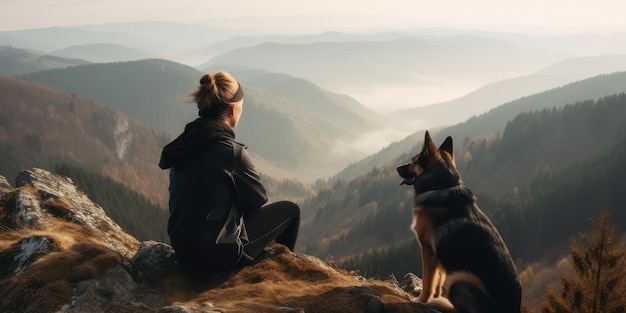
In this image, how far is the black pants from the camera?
29.6ft

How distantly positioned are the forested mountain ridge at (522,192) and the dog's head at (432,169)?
85.5m

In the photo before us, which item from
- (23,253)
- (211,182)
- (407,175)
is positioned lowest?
(23,253)

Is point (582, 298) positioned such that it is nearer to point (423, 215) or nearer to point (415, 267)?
point (423, 215)

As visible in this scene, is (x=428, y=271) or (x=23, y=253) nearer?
(x=23, y=253)

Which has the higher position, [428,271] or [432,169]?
[432,169]

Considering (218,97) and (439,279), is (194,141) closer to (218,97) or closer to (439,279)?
(218,97)

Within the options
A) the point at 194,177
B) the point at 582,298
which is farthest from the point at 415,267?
the point at 194,177

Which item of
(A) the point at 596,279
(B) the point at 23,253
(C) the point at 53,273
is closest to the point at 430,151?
(A) the point at 596,279

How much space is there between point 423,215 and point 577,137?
196365 mm

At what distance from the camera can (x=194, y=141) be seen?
305 inches

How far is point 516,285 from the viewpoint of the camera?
7555mm

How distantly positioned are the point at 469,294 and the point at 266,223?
14.0 ft

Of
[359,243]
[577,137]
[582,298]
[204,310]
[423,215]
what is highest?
[423,215]

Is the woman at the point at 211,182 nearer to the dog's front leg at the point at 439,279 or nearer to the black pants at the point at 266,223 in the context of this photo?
the black pants at the point at 266,223
